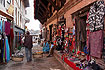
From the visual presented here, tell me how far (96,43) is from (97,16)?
2.83ft

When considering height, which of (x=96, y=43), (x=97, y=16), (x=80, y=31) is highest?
(x=97, y=16)

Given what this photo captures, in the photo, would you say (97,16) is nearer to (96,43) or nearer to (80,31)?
(96,43)

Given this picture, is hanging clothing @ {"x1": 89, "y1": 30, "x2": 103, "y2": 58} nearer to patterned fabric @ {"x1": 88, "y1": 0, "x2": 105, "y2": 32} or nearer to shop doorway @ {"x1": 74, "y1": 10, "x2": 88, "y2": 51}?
patterned fabric @ {"x1": 88, "y1": 0, "x2": 105, "y2": 32}

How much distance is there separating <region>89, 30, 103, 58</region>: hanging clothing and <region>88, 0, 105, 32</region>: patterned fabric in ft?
0.57

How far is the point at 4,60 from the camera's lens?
6.77 m

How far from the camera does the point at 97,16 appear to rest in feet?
12.2

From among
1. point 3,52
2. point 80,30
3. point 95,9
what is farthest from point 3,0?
point 95,9

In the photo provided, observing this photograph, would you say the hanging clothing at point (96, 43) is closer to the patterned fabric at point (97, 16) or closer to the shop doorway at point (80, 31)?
the patterned fabric at point (97, 16)

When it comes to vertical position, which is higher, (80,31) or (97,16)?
(97,16)

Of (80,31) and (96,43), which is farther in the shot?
(80,31)

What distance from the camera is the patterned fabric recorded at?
3496mm

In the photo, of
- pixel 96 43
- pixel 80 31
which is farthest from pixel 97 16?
pixel 80 31

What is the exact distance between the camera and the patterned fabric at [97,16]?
350cm

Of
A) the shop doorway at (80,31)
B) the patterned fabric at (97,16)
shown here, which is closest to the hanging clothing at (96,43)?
the patterned fabric at (97,16)
